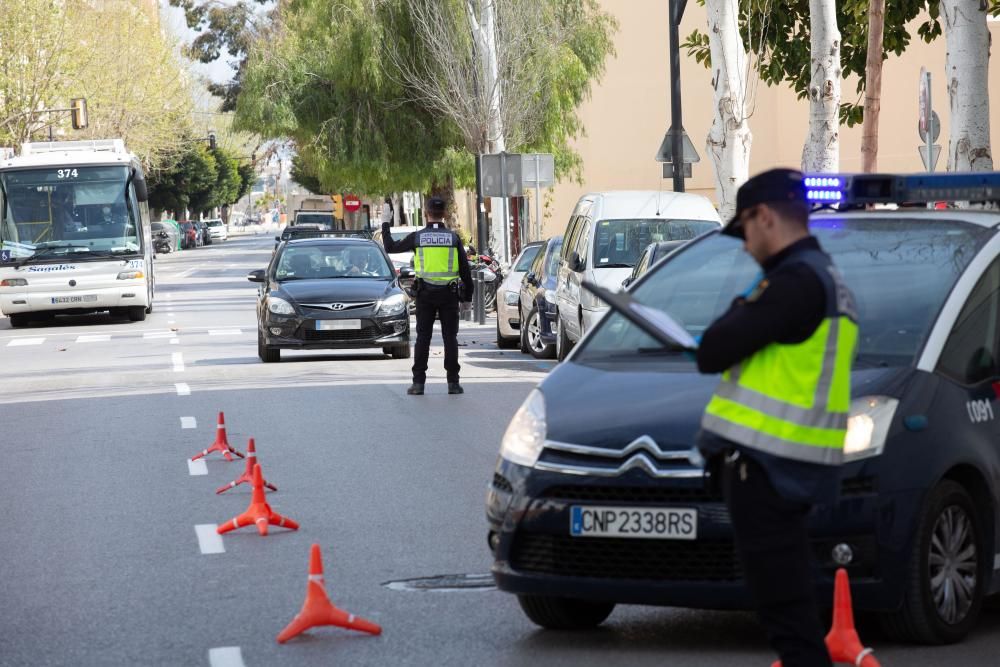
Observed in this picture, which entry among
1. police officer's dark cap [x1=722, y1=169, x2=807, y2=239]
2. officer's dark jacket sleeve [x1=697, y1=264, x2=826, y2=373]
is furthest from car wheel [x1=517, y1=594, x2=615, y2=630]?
police officer's dark cap [x1=722, y1=169, x2=807, y2=239]

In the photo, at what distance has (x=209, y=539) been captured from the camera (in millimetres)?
9469

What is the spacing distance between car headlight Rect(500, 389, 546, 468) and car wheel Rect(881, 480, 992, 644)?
4.54 ft

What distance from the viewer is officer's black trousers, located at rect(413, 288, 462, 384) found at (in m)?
16.9

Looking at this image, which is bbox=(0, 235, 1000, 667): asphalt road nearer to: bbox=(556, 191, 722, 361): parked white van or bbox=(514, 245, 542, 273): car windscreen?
bbox=(556, 191, 722, 361): parked white van

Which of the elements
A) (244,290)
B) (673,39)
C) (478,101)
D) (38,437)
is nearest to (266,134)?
(244,290)

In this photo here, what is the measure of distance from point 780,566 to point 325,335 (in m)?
17.2

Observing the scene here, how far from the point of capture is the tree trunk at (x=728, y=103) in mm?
20453

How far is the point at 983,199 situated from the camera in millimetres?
7660

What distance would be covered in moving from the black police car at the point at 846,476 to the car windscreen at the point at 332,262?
1604cm

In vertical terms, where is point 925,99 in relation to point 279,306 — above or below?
above

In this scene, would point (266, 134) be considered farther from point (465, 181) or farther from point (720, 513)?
point (720, 513)

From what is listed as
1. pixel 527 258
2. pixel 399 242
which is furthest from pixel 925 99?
pixel 399 242

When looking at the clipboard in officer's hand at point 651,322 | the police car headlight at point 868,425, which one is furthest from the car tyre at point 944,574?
the clipboard in officer's hand at point 651,322

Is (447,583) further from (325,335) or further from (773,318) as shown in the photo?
(325,335)
